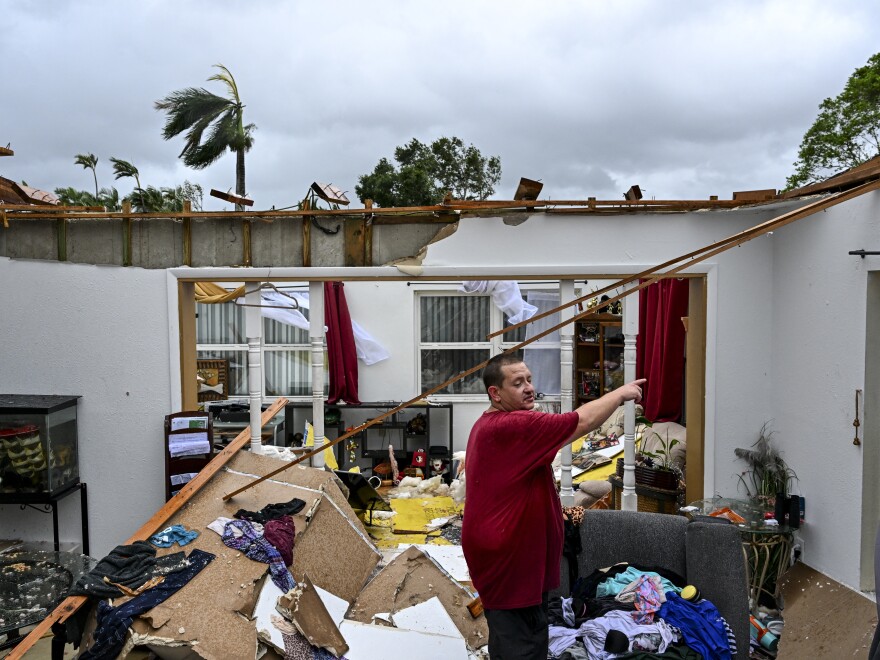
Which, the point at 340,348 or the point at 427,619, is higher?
the point at 340,348

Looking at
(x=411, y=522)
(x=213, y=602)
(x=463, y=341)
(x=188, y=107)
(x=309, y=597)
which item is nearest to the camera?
(x=213, y=602)

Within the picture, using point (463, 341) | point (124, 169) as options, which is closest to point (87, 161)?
point (124, 169)

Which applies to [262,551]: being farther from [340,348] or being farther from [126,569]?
[340,348]

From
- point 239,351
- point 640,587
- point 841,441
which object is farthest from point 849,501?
point 239,351

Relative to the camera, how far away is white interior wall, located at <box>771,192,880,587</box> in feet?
11.8

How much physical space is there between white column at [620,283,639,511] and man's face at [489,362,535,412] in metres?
2.05

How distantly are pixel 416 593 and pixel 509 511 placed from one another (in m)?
1.64

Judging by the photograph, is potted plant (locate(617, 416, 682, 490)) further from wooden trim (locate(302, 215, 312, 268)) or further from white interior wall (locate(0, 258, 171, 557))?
white interior wall (locate(0, 258, 171, 557))

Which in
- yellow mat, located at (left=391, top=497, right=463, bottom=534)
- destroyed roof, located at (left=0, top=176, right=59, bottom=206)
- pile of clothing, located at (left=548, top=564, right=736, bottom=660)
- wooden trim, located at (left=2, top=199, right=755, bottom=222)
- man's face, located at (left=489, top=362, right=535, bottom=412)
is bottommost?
yellow mat, located at (left=391, top=497, right=463, bottom=534)

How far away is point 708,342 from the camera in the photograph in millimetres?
4398

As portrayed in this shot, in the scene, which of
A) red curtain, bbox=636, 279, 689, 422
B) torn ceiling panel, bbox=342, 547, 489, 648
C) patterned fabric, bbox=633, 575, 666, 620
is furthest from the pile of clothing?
red curtain, bbox=636, 279, 689, 422

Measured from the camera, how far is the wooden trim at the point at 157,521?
8.38ft

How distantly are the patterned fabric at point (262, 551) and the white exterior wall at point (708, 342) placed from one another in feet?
5.09

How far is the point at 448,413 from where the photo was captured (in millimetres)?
9016
